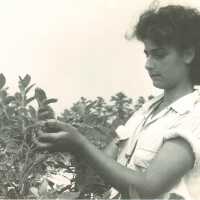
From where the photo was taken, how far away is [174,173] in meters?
2.23

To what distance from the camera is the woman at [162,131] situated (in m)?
2.21

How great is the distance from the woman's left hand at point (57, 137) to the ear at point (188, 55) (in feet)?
2.21

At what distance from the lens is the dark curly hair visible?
8.41 feet

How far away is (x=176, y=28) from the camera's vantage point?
2.62 m

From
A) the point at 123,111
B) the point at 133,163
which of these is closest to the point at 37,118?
the point at 133,163

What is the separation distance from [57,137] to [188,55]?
2.56ft

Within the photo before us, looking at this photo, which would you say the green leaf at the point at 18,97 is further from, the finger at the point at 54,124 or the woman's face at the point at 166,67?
the woman's face at the point at 166,67

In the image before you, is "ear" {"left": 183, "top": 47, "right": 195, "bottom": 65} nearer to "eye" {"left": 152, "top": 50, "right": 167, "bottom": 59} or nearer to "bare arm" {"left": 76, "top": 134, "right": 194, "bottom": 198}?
"eye" {"left": 152, "top": 50, "right": 167, "bottom": 59}

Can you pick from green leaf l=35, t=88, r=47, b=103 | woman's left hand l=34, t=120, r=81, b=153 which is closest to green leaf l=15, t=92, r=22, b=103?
green leaf l=35, t=88, r=47, b=103

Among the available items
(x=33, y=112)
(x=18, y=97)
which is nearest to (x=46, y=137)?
(x=33, y=112)

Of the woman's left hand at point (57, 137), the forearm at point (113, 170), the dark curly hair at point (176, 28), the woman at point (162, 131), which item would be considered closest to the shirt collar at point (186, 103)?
the woman at point (162, 131)

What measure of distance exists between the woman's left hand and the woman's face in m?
0.51

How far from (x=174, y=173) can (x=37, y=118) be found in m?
0.57

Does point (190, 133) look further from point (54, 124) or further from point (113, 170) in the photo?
point (54, 124)
